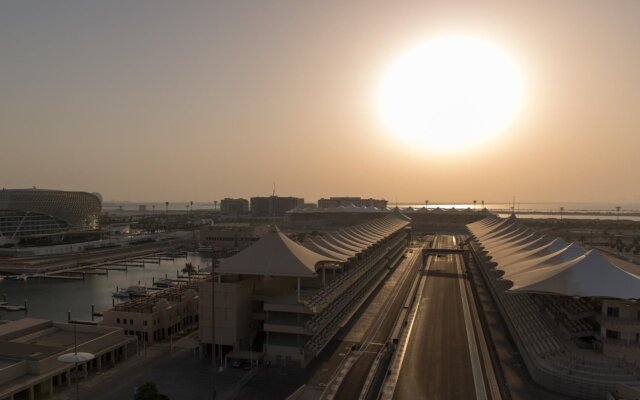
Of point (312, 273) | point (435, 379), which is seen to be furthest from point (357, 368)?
point (312, 273)

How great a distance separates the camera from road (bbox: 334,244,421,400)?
24.2 m

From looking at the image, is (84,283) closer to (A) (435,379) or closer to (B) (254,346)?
(B) (254,346)

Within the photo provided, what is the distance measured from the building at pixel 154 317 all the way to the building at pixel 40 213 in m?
77.1

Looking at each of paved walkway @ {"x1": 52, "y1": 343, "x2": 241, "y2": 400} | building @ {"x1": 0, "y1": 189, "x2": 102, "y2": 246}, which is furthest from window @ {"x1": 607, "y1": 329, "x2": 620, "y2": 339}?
building @ {"x1": 0, "y1": 189, "x2": 102, "y2": 246}

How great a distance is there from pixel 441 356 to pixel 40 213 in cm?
10594

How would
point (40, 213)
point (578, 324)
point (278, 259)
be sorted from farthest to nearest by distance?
point (40, 213)
point (278, 259)
point (578, 324)

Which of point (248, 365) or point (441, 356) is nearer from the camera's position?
point (248, 365)

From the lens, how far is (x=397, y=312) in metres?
40.5

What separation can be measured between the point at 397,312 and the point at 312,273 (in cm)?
1347

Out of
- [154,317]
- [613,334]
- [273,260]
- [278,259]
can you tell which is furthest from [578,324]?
[154,317]

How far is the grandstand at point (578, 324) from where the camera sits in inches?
951

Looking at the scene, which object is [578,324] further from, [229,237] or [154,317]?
[229,237]

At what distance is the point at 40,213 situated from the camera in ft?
346

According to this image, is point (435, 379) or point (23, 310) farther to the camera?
point (23, 310)
